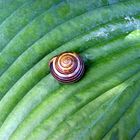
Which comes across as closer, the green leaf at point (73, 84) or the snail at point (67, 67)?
the green leaf at point (73, 84)

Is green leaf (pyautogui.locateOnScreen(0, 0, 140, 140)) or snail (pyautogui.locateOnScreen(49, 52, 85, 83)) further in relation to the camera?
snail (pyautogui.locateOnScreen(49, 52, 85, 83))

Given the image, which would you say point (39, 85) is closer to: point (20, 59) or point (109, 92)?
point (20, 59)

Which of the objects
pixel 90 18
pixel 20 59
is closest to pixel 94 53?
pixel 90 18
